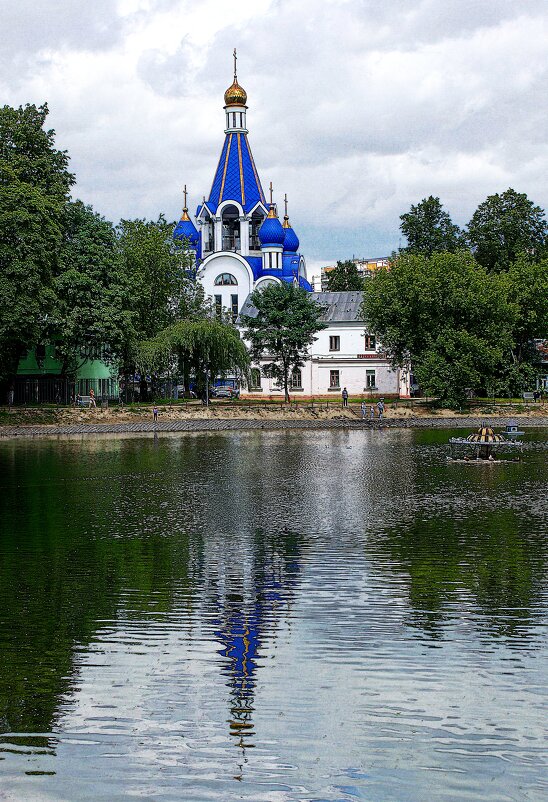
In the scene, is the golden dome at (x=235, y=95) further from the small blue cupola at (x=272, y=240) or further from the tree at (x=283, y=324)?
the tree at (x=283, y=324)

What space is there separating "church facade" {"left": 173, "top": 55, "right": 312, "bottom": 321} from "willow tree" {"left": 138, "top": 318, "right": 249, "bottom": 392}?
827 inches

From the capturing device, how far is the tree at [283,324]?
62219mm

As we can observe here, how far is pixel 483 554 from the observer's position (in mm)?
16016

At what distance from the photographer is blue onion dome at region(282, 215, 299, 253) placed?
85312mm

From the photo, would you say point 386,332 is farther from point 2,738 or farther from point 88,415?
point 2,738

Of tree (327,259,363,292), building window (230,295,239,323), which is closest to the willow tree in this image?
building window (230,295,239,323)

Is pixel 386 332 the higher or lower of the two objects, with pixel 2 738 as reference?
higher

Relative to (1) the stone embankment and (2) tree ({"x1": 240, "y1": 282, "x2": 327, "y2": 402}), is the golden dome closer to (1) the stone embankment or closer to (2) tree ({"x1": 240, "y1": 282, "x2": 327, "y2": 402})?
(2) tree ({"x1": 240, "y1": 282, "x2": 327, "y2": 402})

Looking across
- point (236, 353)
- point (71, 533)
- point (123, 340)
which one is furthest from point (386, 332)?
point (71, 533)

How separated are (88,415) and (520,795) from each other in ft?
156

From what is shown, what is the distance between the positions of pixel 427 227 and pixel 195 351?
29.5 m

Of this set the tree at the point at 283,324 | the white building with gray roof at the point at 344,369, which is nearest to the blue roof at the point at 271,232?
the white building with gray roof at the point at 344,369

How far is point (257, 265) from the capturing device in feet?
269

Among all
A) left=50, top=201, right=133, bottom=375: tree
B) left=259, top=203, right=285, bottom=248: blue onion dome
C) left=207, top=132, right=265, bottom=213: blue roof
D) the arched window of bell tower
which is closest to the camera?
left=50, top=201, right=133, bottom=375: tree
